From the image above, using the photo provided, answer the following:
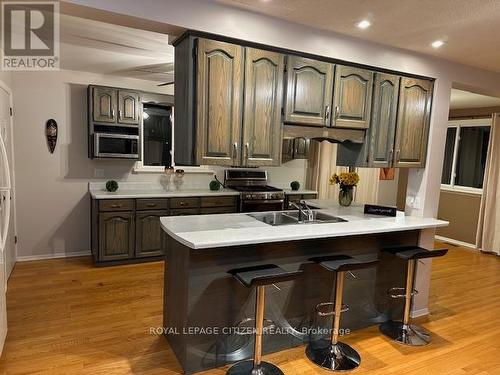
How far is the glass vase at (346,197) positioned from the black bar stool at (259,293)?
1551mm

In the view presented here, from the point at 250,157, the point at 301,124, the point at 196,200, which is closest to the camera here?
the point at 250,157

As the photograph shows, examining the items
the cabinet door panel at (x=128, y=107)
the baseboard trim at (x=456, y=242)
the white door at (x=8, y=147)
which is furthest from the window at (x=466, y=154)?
the white door at (x=8, y=147)

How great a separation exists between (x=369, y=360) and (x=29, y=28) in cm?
Result: 400

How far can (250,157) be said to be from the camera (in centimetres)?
259

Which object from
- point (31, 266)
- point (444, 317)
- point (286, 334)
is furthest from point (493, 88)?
point (31, 266)

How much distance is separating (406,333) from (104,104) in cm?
438

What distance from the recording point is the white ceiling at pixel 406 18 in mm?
2256

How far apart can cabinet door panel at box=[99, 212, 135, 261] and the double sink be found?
6.66 ft

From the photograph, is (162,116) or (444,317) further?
(162,116)

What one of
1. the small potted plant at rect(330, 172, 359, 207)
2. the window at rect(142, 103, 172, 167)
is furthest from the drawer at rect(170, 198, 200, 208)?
the small potted plant at rect(330, 172, 359, 207)

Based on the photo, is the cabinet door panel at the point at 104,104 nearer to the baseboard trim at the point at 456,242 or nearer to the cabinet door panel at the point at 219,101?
the cabinet door panel at the point at 219,101

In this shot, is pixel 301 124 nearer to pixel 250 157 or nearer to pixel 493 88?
pixel 250 157

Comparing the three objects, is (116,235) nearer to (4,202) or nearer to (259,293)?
(4,202)

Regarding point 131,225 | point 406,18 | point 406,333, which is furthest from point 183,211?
point 406,18
